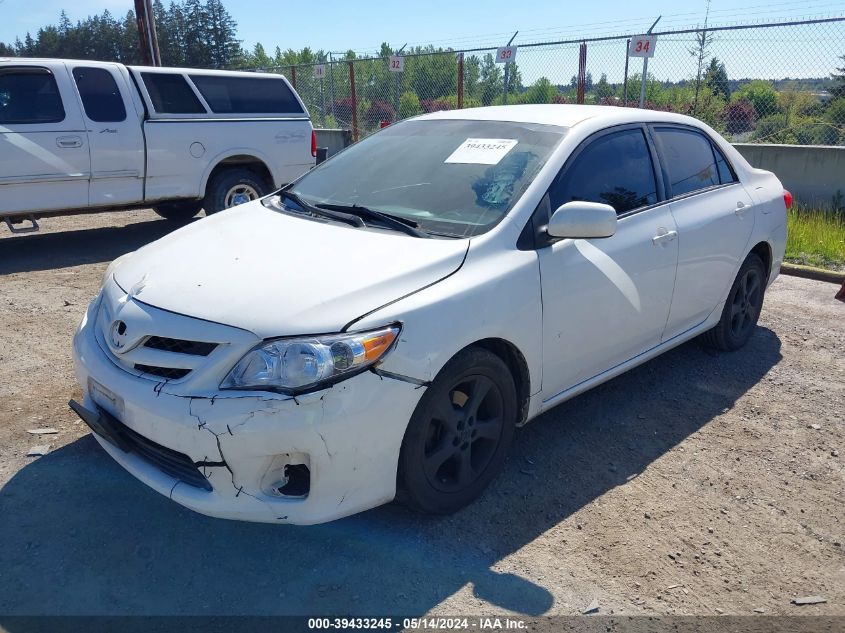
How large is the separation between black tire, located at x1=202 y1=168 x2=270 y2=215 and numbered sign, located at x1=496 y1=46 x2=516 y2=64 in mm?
5380

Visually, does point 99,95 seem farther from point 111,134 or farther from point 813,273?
point 813,273

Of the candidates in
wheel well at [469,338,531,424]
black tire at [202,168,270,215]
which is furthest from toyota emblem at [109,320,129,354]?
black tire at [202,168,270,215]

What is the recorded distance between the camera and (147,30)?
1421 cm

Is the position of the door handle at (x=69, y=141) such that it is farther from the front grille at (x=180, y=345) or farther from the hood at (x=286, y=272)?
the front grille at (x=180, y=345)

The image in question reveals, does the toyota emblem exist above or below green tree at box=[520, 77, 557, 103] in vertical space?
below

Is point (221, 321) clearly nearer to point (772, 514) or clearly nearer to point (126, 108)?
point (772, 514)

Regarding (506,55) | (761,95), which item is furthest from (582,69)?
(761,95)

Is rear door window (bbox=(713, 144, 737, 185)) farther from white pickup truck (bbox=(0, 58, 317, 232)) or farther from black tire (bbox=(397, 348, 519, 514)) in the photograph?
white pickup truck (bbox=(0, 58, 317, 232))

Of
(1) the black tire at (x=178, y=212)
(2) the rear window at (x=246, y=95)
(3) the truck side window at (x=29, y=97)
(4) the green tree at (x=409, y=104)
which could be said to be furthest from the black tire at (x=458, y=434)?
(4) the green tree at (x=409, y=104)

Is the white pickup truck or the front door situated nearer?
the front door

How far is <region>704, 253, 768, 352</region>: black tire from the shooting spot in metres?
4.89

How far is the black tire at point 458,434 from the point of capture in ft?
9.30

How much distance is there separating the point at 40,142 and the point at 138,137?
3.29 ft

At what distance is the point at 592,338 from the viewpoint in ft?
11.8
